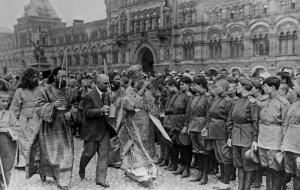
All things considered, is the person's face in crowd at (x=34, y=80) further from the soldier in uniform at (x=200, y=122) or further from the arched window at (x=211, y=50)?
the arched window at (x=211, y=50)

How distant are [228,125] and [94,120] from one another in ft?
8.13

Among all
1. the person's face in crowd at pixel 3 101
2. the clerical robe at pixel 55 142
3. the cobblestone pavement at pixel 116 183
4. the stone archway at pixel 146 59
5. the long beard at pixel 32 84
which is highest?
the stone archway at pixel 146 59

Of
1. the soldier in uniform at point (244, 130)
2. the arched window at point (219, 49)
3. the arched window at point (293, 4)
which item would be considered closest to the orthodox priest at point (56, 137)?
the soldier in uniform at point (244, 130)

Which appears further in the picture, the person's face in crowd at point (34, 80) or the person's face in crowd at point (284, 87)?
the person's face in crowd at point (284, 87)

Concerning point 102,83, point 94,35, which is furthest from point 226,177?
point 94,35

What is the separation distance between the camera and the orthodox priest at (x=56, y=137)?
23.0 ft

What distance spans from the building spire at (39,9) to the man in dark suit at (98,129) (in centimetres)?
4700

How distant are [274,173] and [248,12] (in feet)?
69.9

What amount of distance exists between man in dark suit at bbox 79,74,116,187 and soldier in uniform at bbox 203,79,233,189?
187cm

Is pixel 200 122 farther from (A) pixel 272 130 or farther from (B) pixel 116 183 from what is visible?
(B) pixel 116 183

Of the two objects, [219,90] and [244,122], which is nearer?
[244,122]

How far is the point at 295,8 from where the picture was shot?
76.9ft

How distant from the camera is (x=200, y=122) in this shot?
25.0ft

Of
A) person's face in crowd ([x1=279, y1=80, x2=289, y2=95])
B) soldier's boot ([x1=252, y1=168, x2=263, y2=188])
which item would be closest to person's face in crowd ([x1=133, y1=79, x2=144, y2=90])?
soldier's boot ([x1=252, y1=168, x2=263, y2=188])
